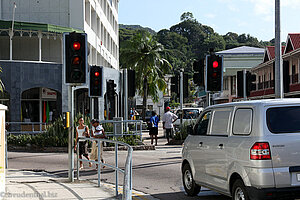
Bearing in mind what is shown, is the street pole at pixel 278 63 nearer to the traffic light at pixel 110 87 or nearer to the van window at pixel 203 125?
the van window at pixel 203 125

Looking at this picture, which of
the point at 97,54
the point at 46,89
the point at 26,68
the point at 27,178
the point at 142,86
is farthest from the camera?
the point at 142,86

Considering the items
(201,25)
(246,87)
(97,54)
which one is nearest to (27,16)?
(97,54)

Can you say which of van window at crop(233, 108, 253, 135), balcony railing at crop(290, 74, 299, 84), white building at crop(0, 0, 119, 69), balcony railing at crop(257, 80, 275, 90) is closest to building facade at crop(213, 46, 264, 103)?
balcony railing at crop(257, 80, 275, 90)

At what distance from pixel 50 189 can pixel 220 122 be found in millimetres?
4220

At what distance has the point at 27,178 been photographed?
1362 cm

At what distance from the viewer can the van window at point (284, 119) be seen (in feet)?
25.5

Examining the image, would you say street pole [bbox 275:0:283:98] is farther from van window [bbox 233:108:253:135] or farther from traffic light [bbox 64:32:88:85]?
van window [bbox 233:108:253:135]

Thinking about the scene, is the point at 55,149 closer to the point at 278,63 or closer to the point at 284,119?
the point at 278,63

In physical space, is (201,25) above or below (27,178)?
above

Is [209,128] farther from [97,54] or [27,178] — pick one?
[97,54]

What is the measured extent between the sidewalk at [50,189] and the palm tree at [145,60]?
37050mm

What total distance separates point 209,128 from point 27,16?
31.1m

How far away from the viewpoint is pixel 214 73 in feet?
62.6

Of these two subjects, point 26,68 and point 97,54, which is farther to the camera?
point 97,54
